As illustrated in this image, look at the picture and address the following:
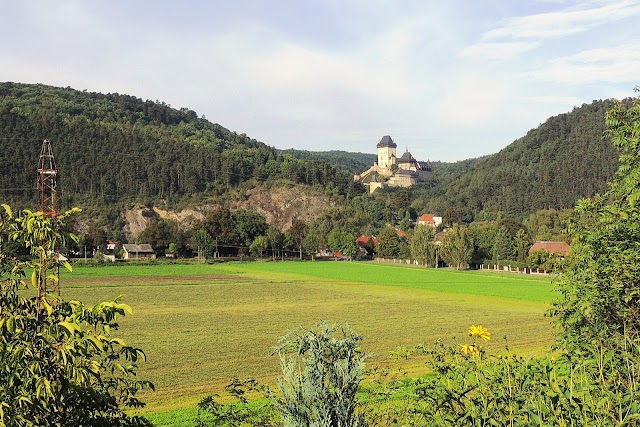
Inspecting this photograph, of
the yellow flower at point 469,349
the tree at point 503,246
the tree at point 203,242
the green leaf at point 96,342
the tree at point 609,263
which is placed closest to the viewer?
the green leaf at point 96,342

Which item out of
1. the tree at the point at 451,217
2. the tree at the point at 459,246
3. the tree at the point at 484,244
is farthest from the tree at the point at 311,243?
the tree at the point at 451,217

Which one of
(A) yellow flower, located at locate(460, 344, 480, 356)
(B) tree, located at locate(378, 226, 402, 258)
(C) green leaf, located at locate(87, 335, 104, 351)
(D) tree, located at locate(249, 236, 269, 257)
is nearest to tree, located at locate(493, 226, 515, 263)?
(B) tree, located at locate(378, 226, 402, 258)

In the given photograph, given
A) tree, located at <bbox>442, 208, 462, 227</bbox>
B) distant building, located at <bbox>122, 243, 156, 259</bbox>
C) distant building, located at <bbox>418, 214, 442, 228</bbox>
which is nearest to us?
distant building, located at <bbox>122, 243, 156, 259</bbox>

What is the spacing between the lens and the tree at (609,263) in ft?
36.2

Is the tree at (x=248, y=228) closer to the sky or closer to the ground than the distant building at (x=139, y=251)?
closer to the sky

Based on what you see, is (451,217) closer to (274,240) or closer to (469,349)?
(274,240)

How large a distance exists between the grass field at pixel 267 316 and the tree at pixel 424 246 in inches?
1428

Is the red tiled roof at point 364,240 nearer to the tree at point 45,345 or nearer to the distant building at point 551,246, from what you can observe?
the distant building at point 551,246

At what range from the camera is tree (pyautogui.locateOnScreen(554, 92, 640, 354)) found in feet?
36.2

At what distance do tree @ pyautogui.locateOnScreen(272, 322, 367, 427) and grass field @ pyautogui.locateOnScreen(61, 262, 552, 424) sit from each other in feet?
32.3

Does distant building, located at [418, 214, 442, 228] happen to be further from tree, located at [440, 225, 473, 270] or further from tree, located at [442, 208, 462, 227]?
tree, located at [440, 225, 473, 270]

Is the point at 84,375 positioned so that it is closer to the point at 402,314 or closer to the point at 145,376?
the point at 145,376

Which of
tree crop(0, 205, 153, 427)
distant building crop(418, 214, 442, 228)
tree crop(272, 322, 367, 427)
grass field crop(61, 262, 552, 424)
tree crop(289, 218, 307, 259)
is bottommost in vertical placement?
grass field crop(61, 262, 552, 424)

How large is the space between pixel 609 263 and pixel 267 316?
97.7ft
